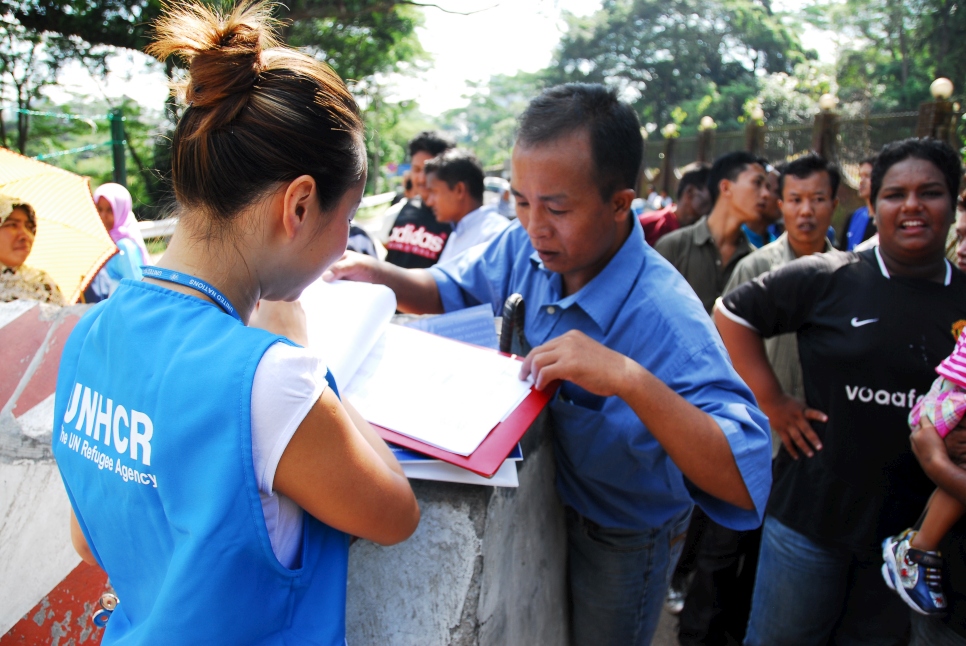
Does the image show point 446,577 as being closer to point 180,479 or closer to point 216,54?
point 180,479

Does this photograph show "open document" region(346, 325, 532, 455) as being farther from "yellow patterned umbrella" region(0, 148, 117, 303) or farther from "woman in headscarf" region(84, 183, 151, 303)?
A: "woman in headscarf" region(84, 183, 151, 303)

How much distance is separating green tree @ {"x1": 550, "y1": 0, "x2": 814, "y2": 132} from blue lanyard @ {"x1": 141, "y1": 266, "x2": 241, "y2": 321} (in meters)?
41.1

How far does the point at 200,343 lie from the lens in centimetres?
82

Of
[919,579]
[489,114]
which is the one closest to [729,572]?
[919,579]

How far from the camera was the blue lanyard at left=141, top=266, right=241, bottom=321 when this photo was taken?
913mm

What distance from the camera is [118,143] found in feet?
22.5

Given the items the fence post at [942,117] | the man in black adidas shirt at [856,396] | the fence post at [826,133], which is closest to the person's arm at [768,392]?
the man in black adidas shirt at [856,396]

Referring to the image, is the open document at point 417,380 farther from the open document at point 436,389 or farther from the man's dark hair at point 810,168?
the man's dark hair at point 810,168

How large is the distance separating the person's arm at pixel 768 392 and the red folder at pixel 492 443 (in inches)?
46.6

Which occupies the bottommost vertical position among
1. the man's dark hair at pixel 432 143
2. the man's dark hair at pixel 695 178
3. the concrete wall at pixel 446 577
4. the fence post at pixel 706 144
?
the fence post at pixel 706 144

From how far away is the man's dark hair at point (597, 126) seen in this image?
1.61 m

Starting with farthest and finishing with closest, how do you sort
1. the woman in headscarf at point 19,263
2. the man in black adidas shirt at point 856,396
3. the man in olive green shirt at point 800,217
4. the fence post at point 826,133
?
the fence post at point 826,133, the man in olive green shirt at point 800,217, the woman in headscarf at point 19,263, the man in black adidas shirt at point 856,396

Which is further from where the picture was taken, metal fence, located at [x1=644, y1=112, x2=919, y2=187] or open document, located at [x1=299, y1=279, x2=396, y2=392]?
metal fence, located at [x1=644, y1=112, x2=919, y2=187]

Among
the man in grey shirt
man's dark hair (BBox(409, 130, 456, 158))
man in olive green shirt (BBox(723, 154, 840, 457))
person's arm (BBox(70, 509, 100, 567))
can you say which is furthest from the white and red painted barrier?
man's dark hair (BBox(409, 130, 456, 158))
